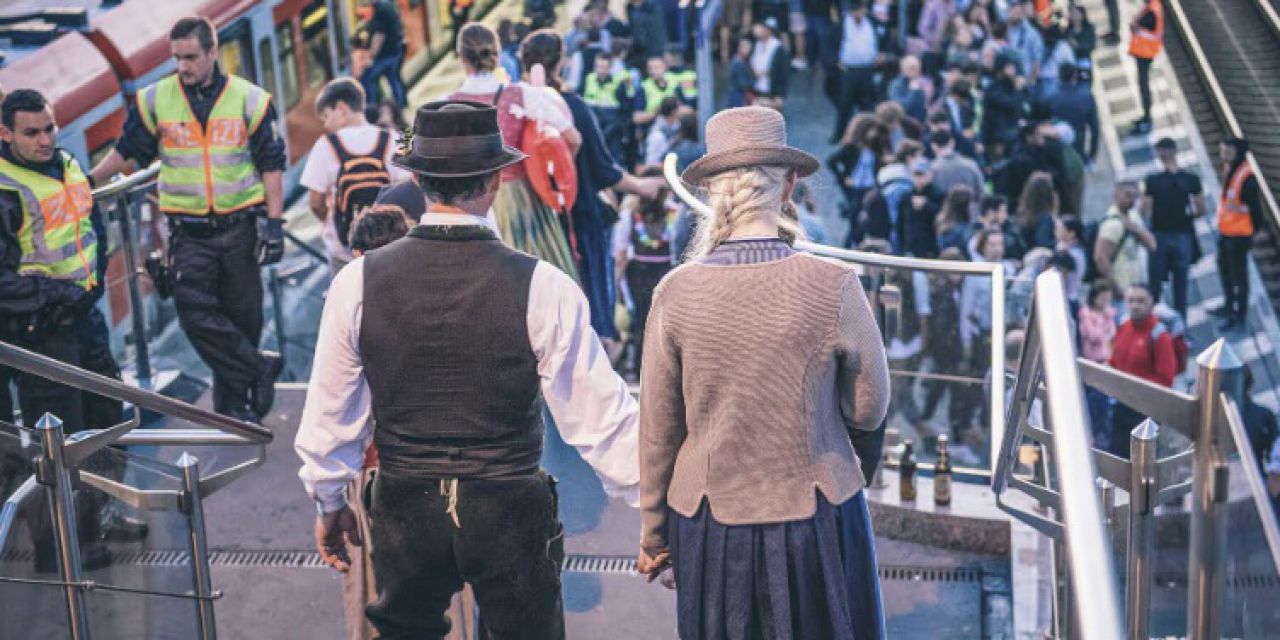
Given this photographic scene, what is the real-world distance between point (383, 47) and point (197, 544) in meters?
11.8

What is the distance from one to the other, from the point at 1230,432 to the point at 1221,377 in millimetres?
109

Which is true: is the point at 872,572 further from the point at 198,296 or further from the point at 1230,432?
the point at 198,296

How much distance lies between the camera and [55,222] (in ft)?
20.9

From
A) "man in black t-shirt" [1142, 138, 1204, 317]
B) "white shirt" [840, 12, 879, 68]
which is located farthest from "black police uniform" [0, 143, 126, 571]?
"white shirt" [840, 12, 879, 68]

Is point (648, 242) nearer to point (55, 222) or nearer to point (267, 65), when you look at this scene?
point (55, 222)

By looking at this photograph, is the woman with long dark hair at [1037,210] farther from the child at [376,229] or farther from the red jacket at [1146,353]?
the child at [376,229]

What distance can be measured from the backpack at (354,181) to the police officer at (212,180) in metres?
0.24

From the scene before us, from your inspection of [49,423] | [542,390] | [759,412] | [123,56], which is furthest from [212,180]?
[123,56]

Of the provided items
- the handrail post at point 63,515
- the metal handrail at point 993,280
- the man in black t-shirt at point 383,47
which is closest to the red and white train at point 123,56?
the man in black t-shirt at point 383,47

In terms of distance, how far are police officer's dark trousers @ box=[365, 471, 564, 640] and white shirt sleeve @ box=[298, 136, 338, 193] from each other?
9.58 feet

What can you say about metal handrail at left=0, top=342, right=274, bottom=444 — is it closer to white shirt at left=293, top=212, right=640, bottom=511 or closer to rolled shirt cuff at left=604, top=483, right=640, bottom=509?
white shirt at left=293, top=212, right=640, bottom=511

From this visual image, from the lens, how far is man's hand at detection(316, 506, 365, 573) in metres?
4.25

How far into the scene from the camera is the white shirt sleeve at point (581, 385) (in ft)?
13.1

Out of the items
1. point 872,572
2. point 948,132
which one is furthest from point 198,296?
point 948,132
